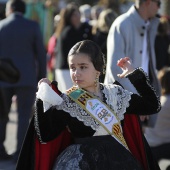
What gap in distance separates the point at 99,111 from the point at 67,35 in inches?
197

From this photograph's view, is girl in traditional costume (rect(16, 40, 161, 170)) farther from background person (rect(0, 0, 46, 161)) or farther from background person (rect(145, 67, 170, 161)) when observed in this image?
background person (rect(0, 0, 46, 161))

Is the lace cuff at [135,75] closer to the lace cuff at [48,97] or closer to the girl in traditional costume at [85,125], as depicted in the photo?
the girl in traditional costume at [85,125]

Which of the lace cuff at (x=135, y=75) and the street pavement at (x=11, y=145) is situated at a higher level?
the lace cuff at (x=135, y=75)

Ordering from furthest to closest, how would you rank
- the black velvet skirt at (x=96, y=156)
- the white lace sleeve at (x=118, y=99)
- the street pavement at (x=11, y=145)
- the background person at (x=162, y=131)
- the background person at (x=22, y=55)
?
the background person at (x=22, y=55) → the background person at (x=162, y=131) → the street pavement at (x=11, y=145) → the white lace sleeve at (x=118, y=99) → the black velvet skirt at (x=96, y=156)

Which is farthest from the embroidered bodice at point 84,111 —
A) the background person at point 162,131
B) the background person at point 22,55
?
the background person at point 22,55

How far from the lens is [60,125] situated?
4.45m

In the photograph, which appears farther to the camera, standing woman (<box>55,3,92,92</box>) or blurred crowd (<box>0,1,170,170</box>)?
standing woman (<box>55,3,92,92</box>)

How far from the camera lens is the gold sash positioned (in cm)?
453

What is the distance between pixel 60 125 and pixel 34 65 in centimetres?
357

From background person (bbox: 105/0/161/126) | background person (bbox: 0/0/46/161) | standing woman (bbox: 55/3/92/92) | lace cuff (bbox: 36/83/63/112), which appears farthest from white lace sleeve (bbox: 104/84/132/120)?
standing woman (bbox: 55/3/92/92)

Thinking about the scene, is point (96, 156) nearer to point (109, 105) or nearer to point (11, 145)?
point (109, 105)

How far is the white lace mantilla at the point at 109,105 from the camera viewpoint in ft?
14.7

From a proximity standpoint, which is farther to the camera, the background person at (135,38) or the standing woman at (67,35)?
the standing woman at (67,35)

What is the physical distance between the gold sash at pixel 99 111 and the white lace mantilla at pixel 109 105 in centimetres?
3
